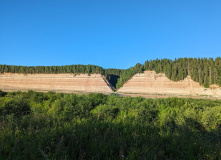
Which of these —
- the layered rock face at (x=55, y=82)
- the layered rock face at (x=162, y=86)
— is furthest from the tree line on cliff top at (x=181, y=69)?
the layered rock face at (x=55, y=82)

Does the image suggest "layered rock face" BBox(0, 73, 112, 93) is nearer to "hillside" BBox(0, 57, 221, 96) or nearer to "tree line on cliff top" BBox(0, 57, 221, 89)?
"hillside" BBox(0, 57, 221, 96)

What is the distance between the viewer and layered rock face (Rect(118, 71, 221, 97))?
198 ft

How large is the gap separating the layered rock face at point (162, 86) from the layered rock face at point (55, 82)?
15.7 meters

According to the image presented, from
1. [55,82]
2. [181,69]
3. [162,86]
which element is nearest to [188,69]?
[181,69]

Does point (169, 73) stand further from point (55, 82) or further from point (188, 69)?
point (55, 82)

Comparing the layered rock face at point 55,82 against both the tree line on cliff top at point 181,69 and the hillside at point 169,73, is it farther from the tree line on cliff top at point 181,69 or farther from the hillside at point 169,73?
the tree line on cliff top at point 181,69

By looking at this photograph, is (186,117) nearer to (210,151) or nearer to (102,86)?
(210,151)

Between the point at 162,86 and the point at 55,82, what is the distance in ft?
233

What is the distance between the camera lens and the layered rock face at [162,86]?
60406mm

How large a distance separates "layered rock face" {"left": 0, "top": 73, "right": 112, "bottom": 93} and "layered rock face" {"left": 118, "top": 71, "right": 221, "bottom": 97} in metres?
15.7

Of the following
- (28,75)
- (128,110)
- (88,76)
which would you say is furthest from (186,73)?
(28,75)

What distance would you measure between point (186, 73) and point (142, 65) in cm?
2646

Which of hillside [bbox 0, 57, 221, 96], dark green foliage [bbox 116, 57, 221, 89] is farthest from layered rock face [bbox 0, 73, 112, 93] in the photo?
dark green foliage [bbox 116, 57, 221, 89]

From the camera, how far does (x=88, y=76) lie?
9019 cm
